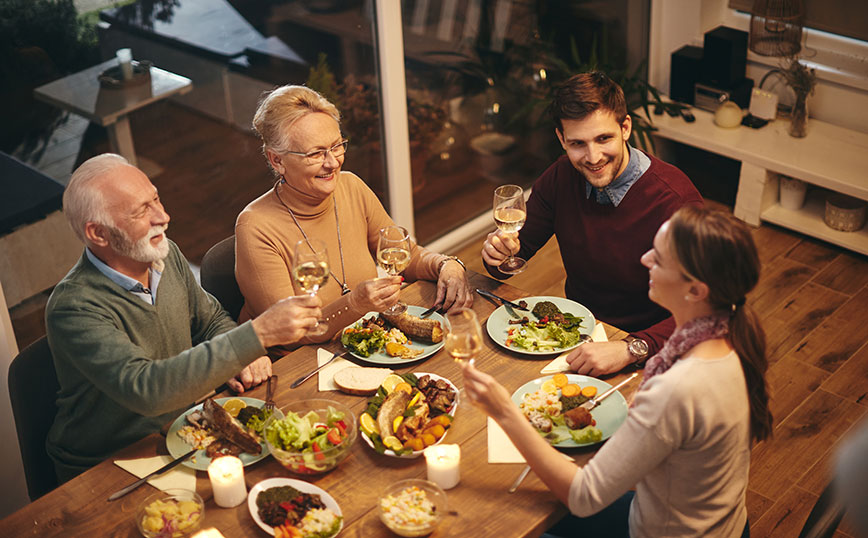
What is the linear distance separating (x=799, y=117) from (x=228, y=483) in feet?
11.7

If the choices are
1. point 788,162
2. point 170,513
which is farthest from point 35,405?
point 788,162

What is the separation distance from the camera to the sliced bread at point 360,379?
2035 mm

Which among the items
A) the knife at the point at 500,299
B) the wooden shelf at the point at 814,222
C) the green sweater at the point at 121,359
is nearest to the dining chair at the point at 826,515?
the knife at the point at 500,299

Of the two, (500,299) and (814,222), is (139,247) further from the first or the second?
(814,222)

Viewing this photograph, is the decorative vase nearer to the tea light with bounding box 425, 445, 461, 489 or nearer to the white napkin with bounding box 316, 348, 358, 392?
the white napkin with bounding box 316, 348, 358, 392

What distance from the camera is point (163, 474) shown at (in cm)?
182

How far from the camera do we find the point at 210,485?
5.90ft

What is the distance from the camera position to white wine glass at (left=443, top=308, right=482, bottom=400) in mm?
1684

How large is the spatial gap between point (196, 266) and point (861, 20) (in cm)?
336

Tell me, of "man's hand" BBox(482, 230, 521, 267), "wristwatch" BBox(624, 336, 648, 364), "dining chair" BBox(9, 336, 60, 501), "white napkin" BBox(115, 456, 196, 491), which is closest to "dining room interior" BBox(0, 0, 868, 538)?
"dining chair" BBox(9, 336, 60, 501)

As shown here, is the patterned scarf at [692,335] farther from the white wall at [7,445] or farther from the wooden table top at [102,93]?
the wooden table top at [102,93]

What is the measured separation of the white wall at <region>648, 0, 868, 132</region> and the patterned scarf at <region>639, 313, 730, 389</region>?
3.07 meters

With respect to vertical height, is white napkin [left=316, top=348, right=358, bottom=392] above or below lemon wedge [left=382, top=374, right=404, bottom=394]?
below

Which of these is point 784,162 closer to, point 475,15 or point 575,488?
point 475,15
